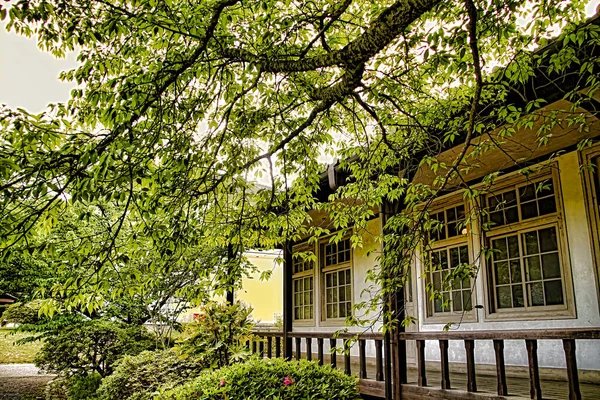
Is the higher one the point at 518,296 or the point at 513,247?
the point at 513,247

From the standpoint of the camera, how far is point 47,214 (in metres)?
2.86

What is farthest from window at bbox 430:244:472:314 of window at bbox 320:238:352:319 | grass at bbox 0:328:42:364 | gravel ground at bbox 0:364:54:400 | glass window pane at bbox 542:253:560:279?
grass at bbox 0:328:42:364

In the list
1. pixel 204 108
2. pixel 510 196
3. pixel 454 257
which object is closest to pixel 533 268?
pixel 510 196

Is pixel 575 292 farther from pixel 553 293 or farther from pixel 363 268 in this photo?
pixel 363 268

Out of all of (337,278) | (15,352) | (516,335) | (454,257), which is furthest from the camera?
(15,352)

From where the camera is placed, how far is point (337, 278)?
30.2ft

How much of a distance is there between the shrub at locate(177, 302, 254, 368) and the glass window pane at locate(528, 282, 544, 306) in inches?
159

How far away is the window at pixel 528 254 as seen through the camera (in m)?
5.38

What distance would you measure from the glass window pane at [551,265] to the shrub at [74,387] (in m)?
8.12

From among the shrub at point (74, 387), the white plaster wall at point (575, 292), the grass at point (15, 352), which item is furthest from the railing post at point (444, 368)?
the grass at point (15, 352)

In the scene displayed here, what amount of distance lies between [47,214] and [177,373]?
5105 mm

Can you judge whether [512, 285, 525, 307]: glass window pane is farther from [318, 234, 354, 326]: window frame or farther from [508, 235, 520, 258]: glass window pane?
[318, 234, 354, 326]: window frame

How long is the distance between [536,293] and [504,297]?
1.52ft

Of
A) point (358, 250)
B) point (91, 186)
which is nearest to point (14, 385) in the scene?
point (358, 250)
